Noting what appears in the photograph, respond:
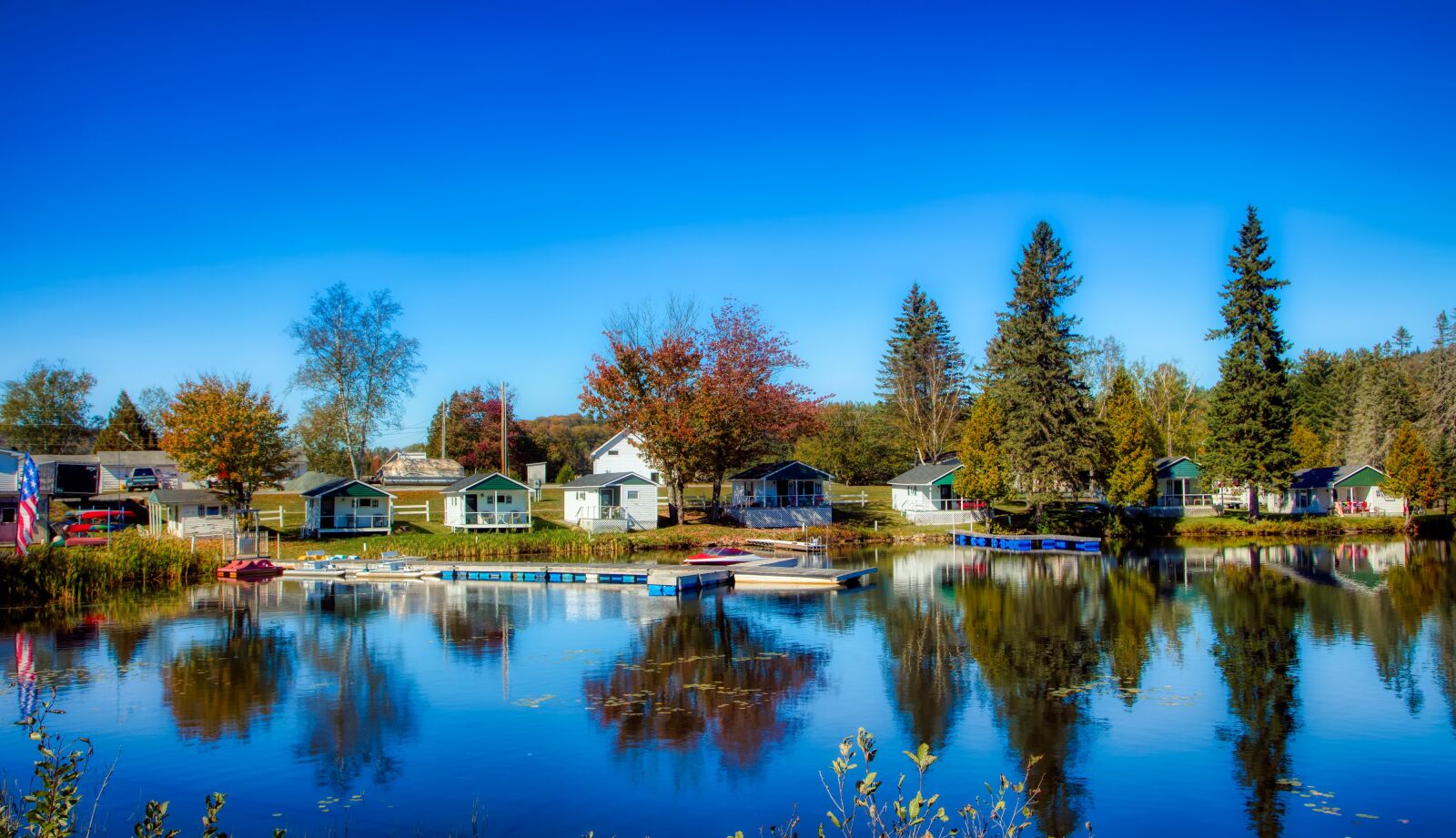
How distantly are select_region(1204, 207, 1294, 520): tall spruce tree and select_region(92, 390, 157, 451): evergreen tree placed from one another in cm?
8397

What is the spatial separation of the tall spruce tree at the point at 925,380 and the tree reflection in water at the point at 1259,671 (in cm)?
3965

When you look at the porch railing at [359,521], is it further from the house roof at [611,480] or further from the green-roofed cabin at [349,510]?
the house roof at [611,480]

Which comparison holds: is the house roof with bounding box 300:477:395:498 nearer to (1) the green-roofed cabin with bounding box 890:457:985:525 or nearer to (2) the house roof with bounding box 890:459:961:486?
(1) the green-roofed cabin with bounding box 890:457:985:525

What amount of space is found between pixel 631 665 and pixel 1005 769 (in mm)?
10462

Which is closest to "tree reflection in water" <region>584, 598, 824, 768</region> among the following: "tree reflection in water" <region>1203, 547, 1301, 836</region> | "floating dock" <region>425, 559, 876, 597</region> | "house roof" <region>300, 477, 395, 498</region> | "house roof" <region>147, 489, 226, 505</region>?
"tree reflection in water" <region>1203, 547, 1301, 836</region>

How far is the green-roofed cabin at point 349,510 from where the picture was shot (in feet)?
167

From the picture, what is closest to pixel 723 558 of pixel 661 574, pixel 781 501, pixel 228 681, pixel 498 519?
pixel 661 574

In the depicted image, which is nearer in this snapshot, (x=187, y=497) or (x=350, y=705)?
(x=350, y=705)

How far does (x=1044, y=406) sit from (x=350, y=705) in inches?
1770

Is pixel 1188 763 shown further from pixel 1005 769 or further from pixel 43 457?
pixel 43 457

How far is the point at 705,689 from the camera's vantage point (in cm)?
2102

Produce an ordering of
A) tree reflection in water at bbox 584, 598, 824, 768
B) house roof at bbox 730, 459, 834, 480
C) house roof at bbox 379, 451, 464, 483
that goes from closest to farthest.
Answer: tree reflection in water at bbox 584, 598, 824, 768
house roof at bbox 730, 459, 834, 480
house roof at bbox 379, 451, 464, 483

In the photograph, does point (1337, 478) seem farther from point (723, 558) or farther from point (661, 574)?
point (661, 574)

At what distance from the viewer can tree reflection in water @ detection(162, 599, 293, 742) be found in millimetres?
19000
